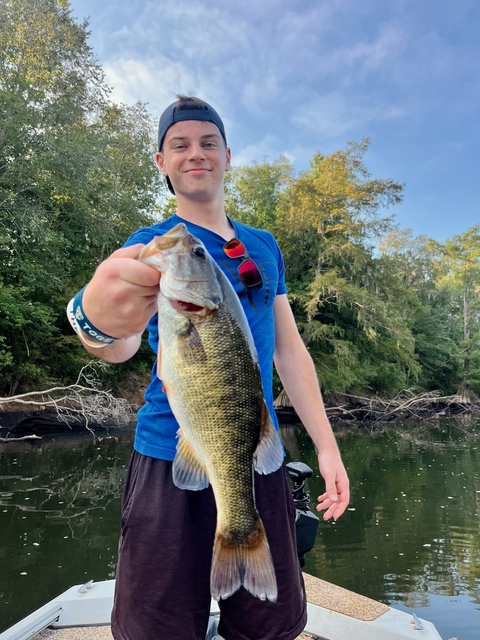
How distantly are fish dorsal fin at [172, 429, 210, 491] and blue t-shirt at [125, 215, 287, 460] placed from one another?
17 cm

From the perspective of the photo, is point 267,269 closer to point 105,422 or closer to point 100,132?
point 105,422

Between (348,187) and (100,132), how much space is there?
1144cm

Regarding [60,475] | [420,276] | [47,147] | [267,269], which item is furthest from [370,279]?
[267,269]

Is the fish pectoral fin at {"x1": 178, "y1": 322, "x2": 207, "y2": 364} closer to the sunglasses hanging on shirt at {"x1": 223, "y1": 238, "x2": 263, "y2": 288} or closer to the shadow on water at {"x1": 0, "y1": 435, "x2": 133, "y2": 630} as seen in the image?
the sunglasses hanging on shirt at {"x1": 223, "y1": 238, "x2": 263, "y2": 288}

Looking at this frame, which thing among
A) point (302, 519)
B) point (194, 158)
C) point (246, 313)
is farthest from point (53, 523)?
point (194, 158)

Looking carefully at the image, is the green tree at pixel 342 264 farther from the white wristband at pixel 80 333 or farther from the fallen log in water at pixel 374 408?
the white wristband at pixel 80 333

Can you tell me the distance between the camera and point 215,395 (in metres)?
1.17

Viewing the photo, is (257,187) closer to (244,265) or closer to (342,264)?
(342,264)

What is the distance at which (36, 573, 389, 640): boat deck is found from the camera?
2.55 meters

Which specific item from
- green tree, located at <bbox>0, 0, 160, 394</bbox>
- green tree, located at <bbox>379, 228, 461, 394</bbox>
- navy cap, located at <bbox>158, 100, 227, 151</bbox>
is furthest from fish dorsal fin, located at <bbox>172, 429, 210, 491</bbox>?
green tree, located at <bbox>379, 228, 461, 394</bbox>

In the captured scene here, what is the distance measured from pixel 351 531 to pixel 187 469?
6.39m

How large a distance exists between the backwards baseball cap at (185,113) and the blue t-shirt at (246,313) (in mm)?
312

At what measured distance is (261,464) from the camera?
1233 millimetres

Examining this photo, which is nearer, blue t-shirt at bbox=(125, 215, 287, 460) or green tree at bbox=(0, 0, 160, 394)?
blue t-shirt at bbox=(125, 215, 287, 460)
